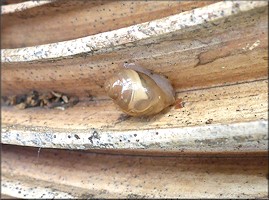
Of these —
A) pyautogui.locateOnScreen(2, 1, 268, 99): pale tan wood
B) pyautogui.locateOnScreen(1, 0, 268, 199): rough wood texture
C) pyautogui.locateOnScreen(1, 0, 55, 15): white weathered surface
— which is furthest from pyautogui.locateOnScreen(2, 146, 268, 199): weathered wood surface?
pyautogui.locateOnScreen(1, 0, 55, 15): white weathered surface

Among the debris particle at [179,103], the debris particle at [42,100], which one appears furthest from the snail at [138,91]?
the debris particle at [42,100]

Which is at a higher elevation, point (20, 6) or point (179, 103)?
point (20, 6)

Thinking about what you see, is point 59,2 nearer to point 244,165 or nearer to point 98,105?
point 98,105

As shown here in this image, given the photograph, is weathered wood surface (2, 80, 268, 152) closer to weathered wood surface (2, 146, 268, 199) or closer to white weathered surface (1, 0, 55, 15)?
weathered wood surface (2, 146, 268, 199)

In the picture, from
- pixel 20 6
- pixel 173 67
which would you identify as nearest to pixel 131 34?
pixel 173 67

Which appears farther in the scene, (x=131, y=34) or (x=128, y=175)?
(x=128, y=175)

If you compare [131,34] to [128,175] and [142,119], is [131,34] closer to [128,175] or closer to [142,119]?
[142,119]

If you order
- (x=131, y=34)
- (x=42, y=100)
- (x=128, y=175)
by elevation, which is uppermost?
(x=131, y=34)
